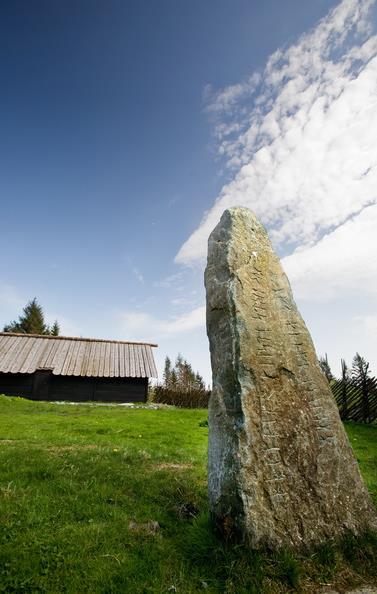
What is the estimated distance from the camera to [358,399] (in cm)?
2044

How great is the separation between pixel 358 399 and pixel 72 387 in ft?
Answer: 71.8

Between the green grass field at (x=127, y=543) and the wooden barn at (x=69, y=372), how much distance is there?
23.6 meters

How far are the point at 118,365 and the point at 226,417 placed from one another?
27778mm

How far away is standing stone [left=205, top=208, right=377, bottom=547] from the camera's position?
144 inches

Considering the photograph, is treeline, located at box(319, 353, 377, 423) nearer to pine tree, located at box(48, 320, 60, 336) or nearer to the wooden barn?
the wooden barn

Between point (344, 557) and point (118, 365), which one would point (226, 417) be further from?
point (118, 365)

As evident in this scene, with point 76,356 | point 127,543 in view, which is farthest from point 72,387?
point 127,543

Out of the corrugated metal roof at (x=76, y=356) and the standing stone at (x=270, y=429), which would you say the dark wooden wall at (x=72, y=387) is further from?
the standing stone at (x=270, y=429)

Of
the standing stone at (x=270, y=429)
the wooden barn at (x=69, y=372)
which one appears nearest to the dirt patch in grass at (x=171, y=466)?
the standing stone at (x=270, y=429)

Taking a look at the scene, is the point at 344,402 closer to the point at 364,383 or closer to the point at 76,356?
the point at 364,383

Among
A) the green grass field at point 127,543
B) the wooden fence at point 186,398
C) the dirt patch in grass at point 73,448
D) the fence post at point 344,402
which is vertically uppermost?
the wooden fence at point 186,398

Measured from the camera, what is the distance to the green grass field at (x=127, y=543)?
317cm

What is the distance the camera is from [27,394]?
1123 inches

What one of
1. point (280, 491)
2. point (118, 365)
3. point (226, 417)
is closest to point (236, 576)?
point (280, 491)
